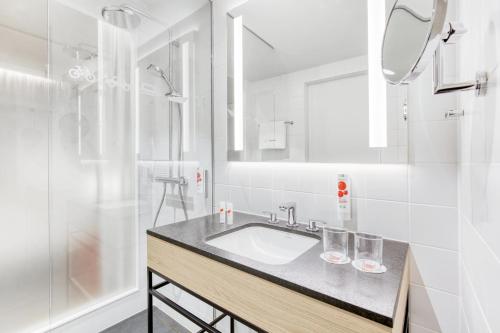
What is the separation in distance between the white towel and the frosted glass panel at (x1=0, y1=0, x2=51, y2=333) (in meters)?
1.17

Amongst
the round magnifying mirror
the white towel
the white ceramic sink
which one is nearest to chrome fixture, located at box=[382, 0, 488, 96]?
the round magnifying mirror

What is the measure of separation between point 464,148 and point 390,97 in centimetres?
34

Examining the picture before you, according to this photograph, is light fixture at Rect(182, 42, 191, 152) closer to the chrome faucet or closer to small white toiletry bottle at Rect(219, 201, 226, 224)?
small white toiletry bottle at Rect(219, 201, 226, 224)

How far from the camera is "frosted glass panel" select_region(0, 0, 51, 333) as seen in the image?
3.56 ft

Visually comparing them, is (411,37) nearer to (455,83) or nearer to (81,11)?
(455,83)

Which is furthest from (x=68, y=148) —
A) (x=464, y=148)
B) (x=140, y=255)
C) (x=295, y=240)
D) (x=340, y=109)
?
(x=464, y=148)

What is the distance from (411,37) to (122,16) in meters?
1.70

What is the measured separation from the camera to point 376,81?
950 mm

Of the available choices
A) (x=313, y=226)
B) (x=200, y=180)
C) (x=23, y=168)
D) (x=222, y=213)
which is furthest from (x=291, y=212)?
(x=23, y=168)

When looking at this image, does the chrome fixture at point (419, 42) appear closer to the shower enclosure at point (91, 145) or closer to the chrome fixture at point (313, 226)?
the chrome fixture at point (313, 226)

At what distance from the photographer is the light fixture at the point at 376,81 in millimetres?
939

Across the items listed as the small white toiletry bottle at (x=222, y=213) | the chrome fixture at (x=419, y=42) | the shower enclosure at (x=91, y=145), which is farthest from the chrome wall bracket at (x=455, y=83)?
the shower enclosure at (x=91, y=145)

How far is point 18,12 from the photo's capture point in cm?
111

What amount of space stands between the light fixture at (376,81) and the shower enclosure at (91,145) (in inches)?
41.2
